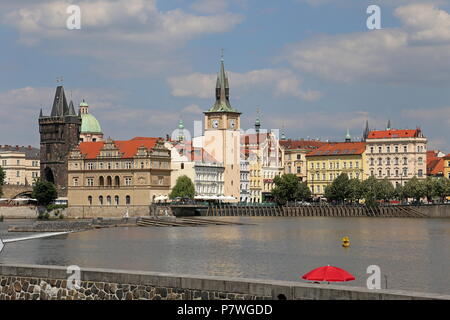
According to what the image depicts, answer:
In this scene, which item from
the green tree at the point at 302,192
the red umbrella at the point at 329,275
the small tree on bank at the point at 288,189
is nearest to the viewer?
the red umbrella at the point at 329,275

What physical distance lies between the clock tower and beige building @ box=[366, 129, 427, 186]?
27991 millimetres

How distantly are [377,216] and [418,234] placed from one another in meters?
62.2

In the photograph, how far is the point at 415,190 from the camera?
160 meters

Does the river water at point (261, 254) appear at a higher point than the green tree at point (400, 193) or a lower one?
lower

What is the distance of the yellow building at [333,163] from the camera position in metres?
188

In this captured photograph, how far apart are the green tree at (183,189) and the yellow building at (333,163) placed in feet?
152

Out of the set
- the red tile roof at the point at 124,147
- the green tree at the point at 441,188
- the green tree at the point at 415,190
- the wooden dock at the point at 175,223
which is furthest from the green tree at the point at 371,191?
the wooden dock at the point at 175,223

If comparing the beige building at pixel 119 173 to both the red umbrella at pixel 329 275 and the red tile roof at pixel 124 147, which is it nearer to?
the red tile roof at pixel 124 147

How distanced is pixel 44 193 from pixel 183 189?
2394 centimetres

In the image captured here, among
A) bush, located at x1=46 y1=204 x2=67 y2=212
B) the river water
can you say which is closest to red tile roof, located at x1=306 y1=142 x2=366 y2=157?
bush, located at x1=46 y1=204 x2=67 y2=212

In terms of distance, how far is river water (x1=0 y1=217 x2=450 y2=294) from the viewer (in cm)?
4784
